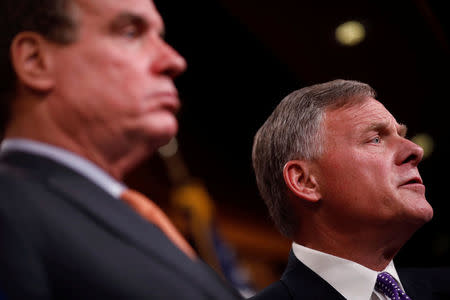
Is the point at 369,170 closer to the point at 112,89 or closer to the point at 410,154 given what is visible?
the point at 410,154

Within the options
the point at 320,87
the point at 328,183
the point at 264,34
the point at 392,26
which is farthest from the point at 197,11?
the point at 328,183

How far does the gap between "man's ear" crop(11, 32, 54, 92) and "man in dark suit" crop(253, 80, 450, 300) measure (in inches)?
30.1

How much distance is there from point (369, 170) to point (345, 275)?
246mm

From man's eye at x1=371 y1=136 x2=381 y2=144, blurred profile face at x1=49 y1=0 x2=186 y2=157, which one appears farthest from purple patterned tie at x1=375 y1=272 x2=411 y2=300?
blurred profile face at x1=49 y1=0 x2=186 y2=157

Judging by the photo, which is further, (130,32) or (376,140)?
(376,140)

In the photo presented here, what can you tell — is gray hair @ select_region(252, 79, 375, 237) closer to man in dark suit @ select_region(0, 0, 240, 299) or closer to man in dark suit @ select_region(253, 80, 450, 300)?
man in dark suit @ select_region(253, 80, 450, 300)

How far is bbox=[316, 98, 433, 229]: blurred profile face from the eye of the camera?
1273mm

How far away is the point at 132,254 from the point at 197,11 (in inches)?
74.9

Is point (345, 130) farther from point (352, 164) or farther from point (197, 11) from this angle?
point (197, 11)

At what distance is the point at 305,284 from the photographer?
4.40ft

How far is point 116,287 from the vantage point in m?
0.64

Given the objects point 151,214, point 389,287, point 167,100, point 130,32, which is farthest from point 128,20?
point 389,287

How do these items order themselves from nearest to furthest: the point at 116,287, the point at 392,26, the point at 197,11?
the point at 116,287 → the point at 392,26 → the point at 197,11

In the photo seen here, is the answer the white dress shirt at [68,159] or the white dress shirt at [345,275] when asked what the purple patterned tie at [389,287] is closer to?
the white dress shirt at [345,275]
